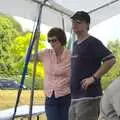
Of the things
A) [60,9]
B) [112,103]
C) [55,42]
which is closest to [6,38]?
[60,9]

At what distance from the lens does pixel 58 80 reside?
3.98 meters

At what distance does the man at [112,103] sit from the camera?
2115 millimetres

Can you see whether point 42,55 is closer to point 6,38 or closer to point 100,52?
point 100,52

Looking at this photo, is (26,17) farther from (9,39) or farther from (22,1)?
(9,39)

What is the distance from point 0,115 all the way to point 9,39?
24387 mm

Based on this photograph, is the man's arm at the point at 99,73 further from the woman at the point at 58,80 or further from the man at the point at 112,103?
the man at the point at 112,103

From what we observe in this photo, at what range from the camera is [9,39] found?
29.2 metres

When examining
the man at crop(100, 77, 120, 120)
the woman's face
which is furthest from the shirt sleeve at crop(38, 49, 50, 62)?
the man at crop(100, 77, 120, 120)

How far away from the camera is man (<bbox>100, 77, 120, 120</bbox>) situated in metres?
2.12

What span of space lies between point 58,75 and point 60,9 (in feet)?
4.59

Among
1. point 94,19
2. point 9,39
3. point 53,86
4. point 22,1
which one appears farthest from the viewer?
point 9,39

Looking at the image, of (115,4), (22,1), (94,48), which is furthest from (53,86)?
(115,4)

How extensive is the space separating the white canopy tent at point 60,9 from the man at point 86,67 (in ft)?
3.82

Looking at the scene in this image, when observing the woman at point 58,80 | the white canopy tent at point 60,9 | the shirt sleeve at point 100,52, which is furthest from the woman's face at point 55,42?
the white canopy tent at point 60,9
